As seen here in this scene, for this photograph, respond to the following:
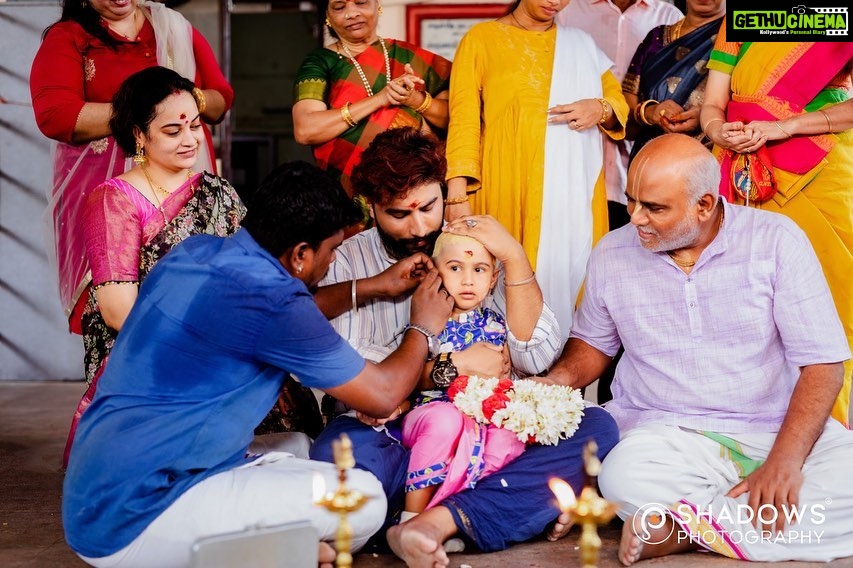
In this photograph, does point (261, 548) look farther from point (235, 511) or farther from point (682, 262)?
point (682, 262)

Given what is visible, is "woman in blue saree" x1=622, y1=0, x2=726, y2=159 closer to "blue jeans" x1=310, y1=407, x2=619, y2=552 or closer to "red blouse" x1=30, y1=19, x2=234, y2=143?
"blue jeans" x1=310, y1=407, x2=619, y2=552

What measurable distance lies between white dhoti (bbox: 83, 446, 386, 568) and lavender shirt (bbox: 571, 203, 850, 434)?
1166mm

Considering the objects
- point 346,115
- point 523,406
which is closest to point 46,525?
point 523,406

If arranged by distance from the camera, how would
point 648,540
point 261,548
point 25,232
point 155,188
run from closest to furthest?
point 261,548 → point 648,540 → point 155,188 → point 25,232

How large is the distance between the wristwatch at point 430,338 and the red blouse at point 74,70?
1845 mm

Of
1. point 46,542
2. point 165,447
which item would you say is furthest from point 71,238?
point 165,447

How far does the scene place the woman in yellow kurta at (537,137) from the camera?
4.19 metres

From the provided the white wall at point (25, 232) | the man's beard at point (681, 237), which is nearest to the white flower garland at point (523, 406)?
the man's beard at point (681, 237)

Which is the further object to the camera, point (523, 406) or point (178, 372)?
point (523, 406)

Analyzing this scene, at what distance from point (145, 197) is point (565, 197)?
5.61 feet

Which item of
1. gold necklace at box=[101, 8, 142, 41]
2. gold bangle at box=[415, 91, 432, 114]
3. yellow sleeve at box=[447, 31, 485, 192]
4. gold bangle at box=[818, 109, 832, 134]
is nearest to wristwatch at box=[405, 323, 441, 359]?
yellow sleeve at box=[447, 31, 485, 192]

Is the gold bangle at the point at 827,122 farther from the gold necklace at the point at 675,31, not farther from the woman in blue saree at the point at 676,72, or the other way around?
the gold necklace at the point at 675,31

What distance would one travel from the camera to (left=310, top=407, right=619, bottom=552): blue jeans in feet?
10.4

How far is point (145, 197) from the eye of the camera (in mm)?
3764
